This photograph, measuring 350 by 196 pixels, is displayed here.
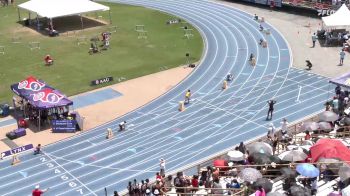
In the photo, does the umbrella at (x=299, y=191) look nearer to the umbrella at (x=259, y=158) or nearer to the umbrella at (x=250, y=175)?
the umbrella at (x=250, y=175)

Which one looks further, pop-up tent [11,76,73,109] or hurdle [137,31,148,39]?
A: hurdle [137,31,148,39]

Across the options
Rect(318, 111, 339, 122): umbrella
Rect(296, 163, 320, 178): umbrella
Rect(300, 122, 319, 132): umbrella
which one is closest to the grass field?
Rect(318, 111, 339, 122): umbrella

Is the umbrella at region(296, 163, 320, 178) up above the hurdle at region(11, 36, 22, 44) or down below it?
below

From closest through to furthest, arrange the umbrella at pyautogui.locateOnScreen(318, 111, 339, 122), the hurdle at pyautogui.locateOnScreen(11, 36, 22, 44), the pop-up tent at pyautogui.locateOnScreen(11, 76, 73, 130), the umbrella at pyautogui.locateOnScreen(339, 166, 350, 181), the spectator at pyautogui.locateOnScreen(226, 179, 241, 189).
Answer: the umbrella at pyautogui.locateOnScreen(339, 166, 350, 181), the spectator at pyautogui.locateOnScreen(226, 179, 241, 189), the umbrella at pyautogui.locateOnScreen(318, 111, 339, 122), the pop-up tent at pyautogui.locateOnScreen(11, 76, 73, 130), the hurdle at pyautogui.locateOnScreen(11, 36, 22, 44)

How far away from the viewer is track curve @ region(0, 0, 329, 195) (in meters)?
27.5

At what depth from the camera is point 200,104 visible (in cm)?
3616

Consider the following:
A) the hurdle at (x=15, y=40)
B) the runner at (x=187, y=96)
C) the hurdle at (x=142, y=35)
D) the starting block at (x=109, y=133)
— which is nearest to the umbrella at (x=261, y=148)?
the starting block at (x=109, y=133)

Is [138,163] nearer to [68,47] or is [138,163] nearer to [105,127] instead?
[105,127]

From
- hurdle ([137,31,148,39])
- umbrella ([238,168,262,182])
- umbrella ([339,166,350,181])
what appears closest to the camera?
umbrella ([339,166,350,181])

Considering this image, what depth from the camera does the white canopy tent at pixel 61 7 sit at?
5222 centimetres

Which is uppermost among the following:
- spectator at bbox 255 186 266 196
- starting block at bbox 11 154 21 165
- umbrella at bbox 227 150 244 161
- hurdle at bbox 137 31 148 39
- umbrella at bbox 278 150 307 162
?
hurdle at bbox 137 31 148 39

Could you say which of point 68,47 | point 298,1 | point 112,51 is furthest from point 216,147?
→ point 298,1

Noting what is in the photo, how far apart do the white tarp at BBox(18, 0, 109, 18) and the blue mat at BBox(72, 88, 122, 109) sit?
16213 mm

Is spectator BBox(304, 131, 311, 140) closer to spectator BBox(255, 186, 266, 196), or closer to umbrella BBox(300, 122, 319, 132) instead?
umbrella BBox(300, 122, 319, 132)
